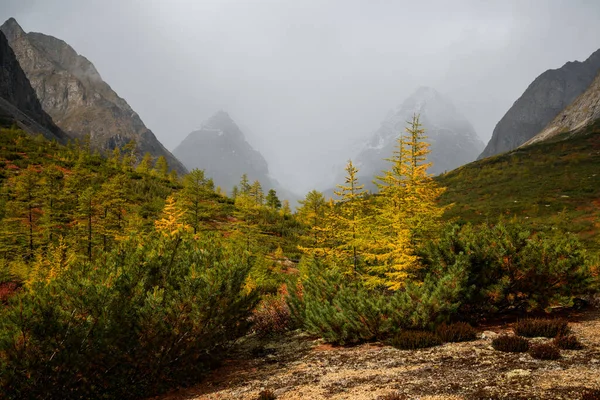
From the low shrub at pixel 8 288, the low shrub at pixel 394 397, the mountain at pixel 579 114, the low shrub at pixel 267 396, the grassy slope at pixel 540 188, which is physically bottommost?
the low shrub at pixel 267 396

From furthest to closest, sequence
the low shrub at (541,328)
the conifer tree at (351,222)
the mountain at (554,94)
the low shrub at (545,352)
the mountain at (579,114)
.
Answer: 1. the mountain at (554,94)
2. the mountain at (579,114)
3. the conifer tree at (351,222)
4. the low shrub at (541,328)
5. the low shrub at (545,352)

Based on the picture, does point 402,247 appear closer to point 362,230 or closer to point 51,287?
point 362,230

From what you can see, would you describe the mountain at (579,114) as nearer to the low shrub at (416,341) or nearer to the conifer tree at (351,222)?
the conifer tree at (351,222)

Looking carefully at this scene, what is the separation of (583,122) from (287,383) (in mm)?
122884

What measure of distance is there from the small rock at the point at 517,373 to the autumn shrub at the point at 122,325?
15.8 feet

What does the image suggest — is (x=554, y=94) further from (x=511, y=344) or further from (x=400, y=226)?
(x=511, y=344)

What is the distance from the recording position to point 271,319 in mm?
9750

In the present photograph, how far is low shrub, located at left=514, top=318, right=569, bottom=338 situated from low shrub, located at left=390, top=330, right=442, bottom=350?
5.38 feet

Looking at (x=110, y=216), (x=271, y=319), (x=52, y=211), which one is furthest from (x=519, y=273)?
Answer: (x=52, y=211)

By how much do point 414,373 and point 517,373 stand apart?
4.64ft

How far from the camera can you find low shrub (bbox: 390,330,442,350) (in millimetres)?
6457

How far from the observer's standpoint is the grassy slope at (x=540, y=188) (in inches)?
→ 1153

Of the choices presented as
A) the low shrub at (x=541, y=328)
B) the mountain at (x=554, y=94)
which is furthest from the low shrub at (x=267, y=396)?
the mountain at (x=554, y=94)

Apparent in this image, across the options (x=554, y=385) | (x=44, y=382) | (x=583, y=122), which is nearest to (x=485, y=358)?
(x=554, y=385)
